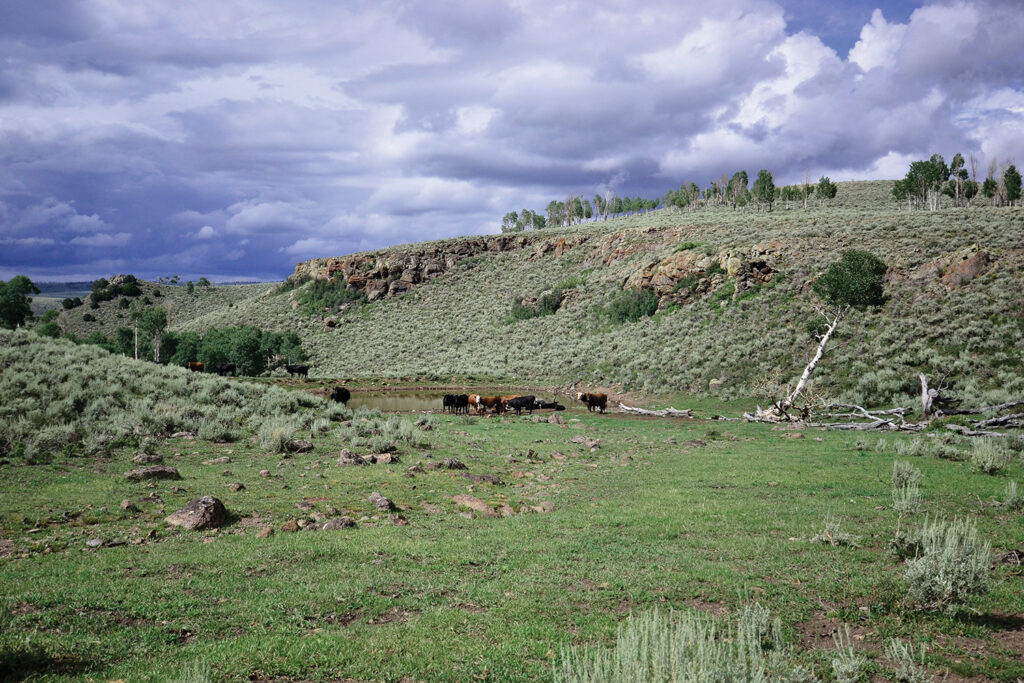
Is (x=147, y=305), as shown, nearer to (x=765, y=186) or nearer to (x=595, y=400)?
(x=595, y=400)

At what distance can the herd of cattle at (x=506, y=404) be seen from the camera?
36594 millimetres

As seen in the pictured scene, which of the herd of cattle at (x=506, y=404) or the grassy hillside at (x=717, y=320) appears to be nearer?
the grassy hillside at (x=717, y=320)

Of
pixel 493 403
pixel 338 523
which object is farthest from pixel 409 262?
pixel 338 523

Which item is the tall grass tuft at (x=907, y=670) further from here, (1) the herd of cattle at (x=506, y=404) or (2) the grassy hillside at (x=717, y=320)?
(1) the herd of cattle at (x=506, y=404)

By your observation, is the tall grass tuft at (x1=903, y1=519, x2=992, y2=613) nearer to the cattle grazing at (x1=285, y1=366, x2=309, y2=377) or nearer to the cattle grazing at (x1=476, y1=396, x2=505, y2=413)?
the cattle grazing at (x1=476, y1=396, x2=505, y2=413)

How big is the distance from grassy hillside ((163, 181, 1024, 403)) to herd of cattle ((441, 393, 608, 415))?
6.71 meters

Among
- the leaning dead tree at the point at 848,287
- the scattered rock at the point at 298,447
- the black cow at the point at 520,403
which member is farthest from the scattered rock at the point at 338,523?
the black cow at the point at 520,403

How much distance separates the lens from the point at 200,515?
1063 cm

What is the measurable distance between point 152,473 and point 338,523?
5.97 m

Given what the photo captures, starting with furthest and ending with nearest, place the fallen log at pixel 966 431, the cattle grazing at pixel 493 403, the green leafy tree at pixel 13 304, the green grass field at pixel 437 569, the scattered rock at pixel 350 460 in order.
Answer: the green leafy tree at pixel 13 304 < the cattle grazing at pixel 493 403 < the fallen log at pixel 966 431 < the scattered rock at pixel 350 460 < the green grass field at pixel 437 569

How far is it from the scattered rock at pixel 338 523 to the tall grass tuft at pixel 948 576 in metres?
9.73

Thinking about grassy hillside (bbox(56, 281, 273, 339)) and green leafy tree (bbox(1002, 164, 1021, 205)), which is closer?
green leafy tree (bbox(1002, 164, 1021, 205))

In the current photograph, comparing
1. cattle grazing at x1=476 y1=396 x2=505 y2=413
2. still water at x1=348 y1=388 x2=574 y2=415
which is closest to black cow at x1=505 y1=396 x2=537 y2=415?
cattle grazing at x1=476 y1=396 x2=505 y2=413

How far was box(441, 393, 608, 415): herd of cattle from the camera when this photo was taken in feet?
120
